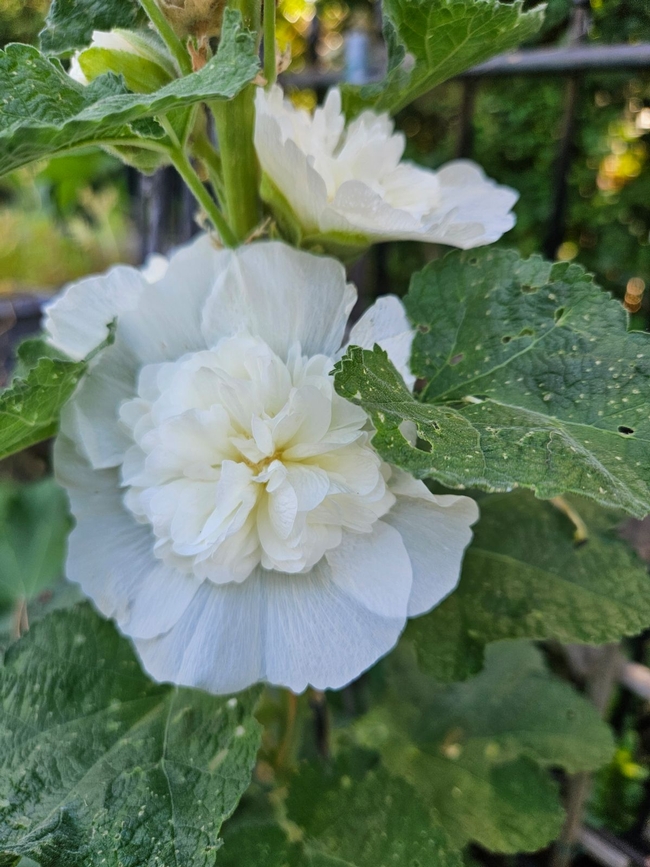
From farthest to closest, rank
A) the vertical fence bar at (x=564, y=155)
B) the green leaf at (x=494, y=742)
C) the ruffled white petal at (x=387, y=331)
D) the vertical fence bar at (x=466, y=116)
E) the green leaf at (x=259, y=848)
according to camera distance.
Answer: the vertical fence bar at (x=466, y=116)
the vertical fence bar at (x=564, y=155)
the green leaf at (x=494, y=742)
the green leaf at (x=259, y=848)
the ruffled white petal at (x=387, y=331)

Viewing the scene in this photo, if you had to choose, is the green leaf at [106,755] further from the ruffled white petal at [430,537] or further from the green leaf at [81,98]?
the green leaf at [81,98]

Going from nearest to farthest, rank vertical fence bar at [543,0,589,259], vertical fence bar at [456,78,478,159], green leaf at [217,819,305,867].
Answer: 1. green leaf at [217,819,305,867]
2. vertical fence bar at [543,0,589,259]
3. vertical fence bar at [456,78,478,159]

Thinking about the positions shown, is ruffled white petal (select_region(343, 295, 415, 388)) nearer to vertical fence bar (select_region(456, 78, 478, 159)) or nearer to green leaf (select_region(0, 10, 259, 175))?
green leaf (select_region(0, 10, 259, 175))

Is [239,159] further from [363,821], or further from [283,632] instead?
[363,821]

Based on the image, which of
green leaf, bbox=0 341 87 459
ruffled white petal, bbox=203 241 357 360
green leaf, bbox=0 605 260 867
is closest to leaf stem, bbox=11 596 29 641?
green leaf, bbox=0 605 260 867

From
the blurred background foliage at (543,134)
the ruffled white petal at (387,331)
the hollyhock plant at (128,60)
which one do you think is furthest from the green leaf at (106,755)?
the blurred background foliage at (543,134)
